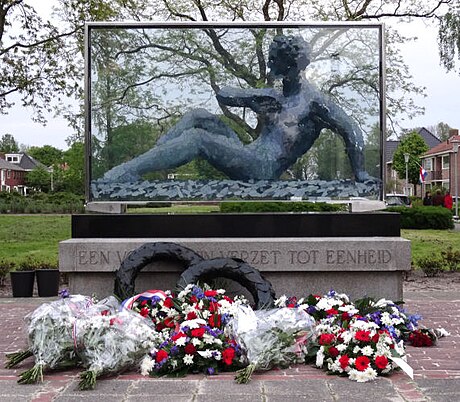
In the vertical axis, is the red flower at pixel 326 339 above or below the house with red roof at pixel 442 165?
below

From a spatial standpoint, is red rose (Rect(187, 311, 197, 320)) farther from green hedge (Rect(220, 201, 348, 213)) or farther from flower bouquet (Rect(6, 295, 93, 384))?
green hedge (Rect(220, 201, 348, 213))

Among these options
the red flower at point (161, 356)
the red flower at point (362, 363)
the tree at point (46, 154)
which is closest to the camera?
the red flower at point (362, 363)

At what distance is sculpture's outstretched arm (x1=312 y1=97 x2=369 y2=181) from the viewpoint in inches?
387

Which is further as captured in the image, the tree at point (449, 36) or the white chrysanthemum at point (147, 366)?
the tree at point (449, 36)

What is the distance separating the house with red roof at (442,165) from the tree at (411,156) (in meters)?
1.02

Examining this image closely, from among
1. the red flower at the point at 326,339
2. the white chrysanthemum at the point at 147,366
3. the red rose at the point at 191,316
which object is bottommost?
the white chrysanthemum at the point at 147,366

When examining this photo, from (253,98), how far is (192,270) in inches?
106

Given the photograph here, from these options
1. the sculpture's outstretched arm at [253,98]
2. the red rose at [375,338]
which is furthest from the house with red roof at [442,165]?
the red rose at [375,338]

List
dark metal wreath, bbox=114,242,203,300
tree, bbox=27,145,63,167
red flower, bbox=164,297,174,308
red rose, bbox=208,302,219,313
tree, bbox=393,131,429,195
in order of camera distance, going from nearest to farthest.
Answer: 1. red rose, bbox=208,302,219,313
2. red flower, bbox=164,297,174,308
3. dark metal wreath, bbox=114,242,203,300
4. tree, bbox=393,131,429,195
5. tree, bbox=27,145,63,167

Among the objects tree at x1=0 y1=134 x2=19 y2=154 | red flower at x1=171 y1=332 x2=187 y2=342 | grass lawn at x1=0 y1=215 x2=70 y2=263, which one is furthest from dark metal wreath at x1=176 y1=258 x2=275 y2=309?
tree at x1=0 y1=134 x2=19 y2=154

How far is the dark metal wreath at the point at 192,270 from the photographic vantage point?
8125 millimetres

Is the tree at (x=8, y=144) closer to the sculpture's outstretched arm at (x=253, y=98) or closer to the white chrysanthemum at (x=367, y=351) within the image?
the sculpture's outstretched arm at (x=253, y=98)

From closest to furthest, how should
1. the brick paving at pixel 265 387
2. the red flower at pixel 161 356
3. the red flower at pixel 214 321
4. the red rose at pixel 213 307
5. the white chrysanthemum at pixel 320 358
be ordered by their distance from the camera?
1. the brick paving at pixel 265 387
2. the red flower at pixel 161 356
3. the white chrysanthemum at pixel 320 358
4. the red flower at pixel 214 321
5. the red rose at pixel 213 307

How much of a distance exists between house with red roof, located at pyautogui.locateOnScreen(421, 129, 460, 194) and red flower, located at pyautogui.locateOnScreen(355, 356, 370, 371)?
59305 millimetres
